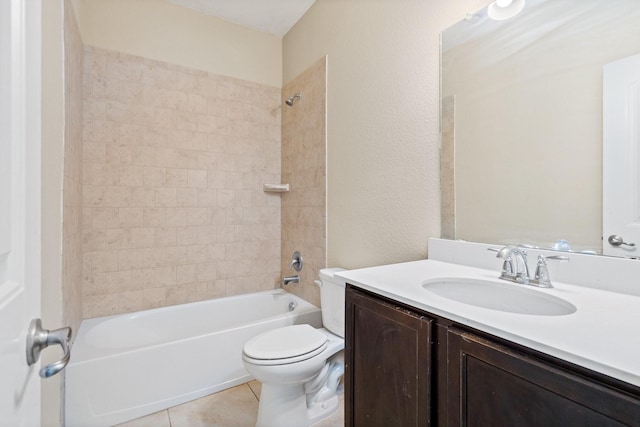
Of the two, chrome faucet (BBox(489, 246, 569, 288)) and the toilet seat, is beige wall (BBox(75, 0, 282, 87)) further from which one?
chrome faucet (BBox(489, 246, 569, 288))

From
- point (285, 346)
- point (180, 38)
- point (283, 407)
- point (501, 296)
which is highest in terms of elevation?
point (180, 38)

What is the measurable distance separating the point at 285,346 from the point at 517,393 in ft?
3.61

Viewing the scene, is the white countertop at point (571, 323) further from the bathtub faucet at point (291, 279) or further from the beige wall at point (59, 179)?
the bathtub faucet at point (291, 279)

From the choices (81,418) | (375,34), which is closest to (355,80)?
(375,34)

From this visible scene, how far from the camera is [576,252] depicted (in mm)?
990

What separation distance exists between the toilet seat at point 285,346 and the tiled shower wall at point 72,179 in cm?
94

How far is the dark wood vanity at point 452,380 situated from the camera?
0.52m

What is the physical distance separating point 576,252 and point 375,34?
1516 millimetres

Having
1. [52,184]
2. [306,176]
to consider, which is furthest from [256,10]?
[52,184]

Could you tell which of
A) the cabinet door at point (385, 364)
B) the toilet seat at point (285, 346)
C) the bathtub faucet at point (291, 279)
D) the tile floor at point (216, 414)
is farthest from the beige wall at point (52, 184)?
the bathtub faucet at point (291, 279)

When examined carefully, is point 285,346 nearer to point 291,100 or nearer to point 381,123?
point 381,123

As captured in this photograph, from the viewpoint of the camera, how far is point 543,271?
963 mm

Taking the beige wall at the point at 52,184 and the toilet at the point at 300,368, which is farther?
the toilet at the point at 300,368

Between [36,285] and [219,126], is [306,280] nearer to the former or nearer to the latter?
[219,126]
